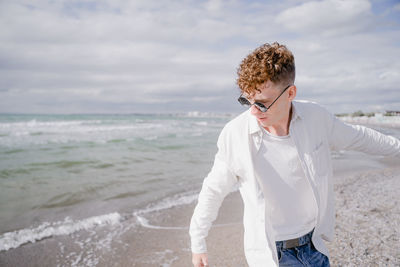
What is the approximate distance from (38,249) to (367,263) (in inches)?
175

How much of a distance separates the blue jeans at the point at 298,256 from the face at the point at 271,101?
0.92 meters

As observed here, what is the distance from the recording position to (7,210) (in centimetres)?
583

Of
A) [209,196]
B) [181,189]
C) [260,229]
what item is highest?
[209,196]

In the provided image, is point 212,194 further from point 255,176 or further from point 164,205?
point 164,205

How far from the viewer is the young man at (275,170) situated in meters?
2.00

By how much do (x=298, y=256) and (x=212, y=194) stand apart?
0.81 metres

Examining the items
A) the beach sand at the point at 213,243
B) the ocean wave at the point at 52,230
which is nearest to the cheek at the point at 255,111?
the beach sand at the point at 213,243

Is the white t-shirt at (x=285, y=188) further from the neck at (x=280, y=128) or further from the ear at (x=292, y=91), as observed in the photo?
the ear at (x=292, y=91)

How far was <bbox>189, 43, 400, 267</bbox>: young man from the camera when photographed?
1996 mm

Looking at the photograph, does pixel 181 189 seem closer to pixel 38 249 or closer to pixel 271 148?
pixel 38 249

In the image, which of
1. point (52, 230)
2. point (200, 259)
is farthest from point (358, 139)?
point (52, 230)

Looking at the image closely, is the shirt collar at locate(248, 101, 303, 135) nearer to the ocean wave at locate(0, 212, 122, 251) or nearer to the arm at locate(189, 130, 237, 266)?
the arm at locate(189, 130, 237, 266)

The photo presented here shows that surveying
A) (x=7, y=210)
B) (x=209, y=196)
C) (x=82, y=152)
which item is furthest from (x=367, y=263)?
(x=82, y=152)

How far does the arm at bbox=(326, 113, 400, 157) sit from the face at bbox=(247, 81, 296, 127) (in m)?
0.37
